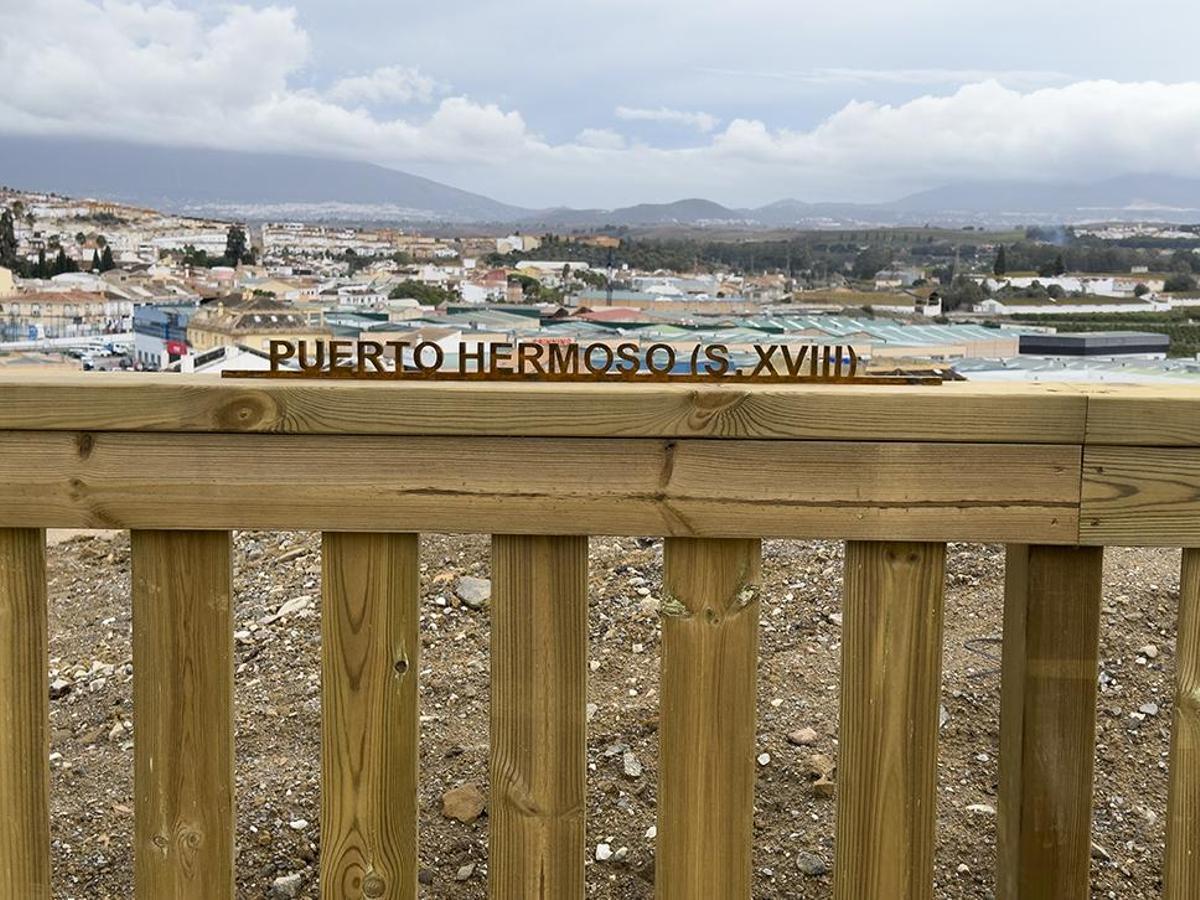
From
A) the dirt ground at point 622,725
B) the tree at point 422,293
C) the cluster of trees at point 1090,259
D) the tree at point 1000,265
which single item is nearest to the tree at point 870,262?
the tree at point 1000,265

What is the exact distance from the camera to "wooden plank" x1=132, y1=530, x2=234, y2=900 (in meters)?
1.02

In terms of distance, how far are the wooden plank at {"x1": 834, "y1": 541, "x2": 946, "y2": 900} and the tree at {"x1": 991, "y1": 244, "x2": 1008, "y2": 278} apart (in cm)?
2150

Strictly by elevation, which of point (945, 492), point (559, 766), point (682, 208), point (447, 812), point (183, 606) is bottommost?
point (447, 812)

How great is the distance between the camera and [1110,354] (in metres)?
10.0

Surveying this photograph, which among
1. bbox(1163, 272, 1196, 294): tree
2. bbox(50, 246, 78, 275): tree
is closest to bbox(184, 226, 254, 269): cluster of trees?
bbox(50, 246, 78, 275): tree

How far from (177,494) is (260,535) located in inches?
92.5

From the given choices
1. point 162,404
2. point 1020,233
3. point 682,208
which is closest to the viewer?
point 162,404

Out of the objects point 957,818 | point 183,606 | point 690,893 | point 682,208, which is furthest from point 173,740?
point 682,208

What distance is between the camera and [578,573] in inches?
40.2

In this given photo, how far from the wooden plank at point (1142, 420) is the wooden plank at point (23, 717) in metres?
0.85

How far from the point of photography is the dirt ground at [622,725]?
157 cm

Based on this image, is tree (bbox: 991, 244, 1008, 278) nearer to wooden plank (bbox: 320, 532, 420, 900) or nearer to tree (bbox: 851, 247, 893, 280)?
tree (bbox: 851, 247, 893, 280)

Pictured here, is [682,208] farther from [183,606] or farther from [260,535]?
[183,606]

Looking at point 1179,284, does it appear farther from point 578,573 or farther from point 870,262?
point 578,573
